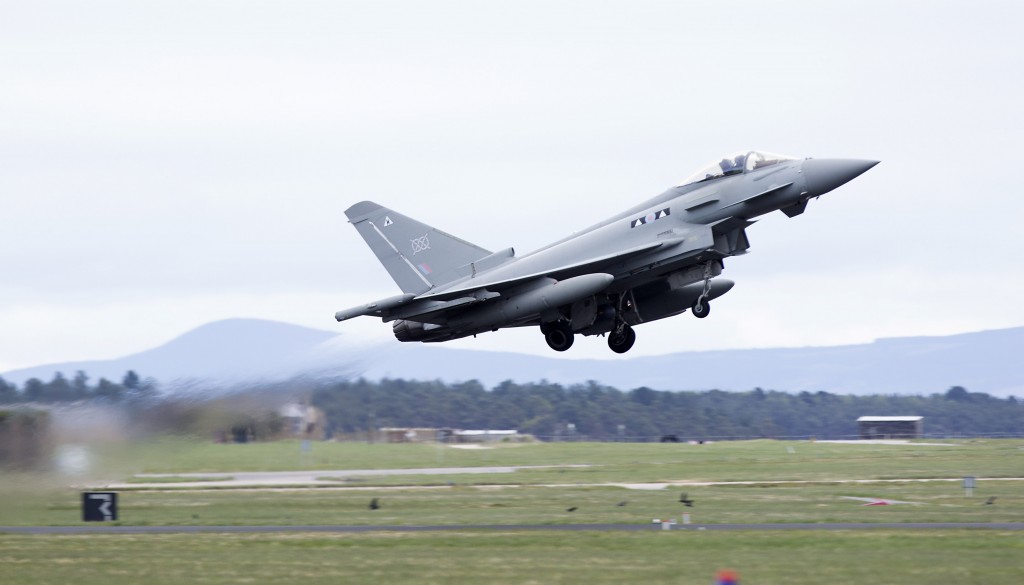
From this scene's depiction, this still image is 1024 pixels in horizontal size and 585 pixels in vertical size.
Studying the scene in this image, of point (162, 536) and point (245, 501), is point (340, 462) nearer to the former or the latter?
point (245, 501)

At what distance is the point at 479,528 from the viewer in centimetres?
2661

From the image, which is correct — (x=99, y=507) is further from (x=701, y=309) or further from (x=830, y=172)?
(x=830, y=172)

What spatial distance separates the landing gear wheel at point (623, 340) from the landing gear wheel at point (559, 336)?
1.27 m

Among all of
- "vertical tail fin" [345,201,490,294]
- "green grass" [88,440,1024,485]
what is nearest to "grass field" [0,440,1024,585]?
"green grass" [88,440,1024,485]

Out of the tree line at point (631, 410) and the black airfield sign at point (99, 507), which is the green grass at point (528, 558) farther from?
the tree line at point (631, 410)

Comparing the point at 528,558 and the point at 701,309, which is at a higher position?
the point at 701,309

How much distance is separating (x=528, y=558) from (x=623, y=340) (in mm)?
9943

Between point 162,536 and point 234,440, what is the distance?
2.54 metres

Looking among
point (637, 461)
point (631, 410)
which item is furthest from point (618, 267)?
A: point (631, 410)

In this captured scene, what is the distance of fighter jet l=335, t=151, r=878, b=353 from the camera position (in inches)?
1069

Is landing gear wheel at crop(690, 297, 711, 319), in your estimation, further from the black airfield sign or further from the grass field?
the black airfield sign

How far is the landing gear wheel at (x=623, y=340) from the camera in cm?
3009

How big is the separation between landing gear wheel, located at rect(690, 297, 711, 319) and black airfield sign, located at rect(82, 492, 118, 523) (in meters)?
14.3

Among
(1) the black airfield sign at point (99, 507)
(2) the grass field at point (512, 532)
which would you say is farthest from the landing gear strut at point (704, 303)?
(1) the black airfield sign at point (99, 507)
